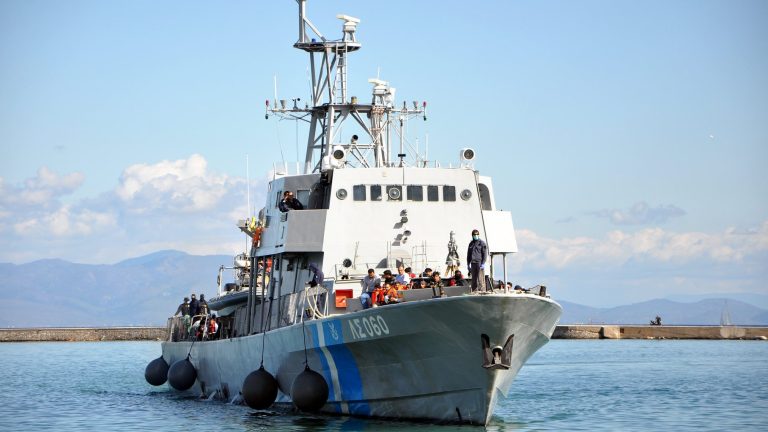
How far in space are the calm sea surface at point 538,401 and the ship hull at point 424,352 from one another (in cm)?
47

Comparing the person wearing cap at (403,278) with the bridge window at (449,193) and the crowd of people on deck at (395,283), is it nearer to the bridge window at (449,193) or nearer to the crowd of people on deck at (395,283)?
the crowd of people on deck at (395,283)

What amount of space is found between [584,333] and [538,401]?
56.0 m

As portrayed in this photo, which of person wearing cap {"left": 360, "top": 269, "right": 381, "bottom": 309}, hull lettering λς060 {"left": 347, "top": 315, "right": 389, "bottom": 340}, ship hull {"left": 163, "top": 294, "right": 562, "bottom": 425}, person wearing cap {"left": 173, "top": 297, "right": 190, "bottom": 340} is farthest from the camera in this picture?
person wearing cap {"left": 173, "top": 297, "right": 190, "bottom": 340}

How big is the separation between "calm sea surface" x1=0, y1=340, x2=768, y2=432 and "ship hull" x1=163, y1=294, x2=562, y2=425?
0.47 metres

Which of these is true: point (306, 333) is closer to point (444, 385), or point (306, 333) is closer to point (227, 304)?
point (444, 385)

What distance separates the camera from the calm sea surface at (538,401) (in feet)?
90.5

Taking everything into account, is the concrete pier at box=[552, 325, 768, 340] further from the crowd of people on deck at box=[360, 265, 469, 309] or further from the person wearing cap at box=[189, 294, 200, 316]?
the crowd of people on deck at box=[360, 265, 469, 309]

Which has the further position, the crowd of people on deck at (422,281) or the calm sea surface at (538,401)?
the calm sea surface at (538,401)

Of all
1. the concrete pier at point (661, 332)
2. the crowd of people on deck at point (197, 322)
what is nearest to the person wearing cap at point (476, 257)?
the crowd of people on deck at point (197, 322)

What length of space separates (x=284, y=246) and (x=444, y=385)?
271 inches

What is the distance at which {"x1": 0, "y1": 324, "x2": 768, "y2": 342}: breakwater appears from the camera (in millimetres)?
84938

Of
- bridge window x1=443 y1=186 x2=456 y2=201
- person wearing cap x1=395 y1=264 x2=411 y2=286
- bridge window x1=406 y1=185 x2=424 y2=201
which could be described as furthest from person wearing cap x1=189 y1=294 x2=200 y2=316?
person wearing cap x1=395 y1=264 x2=411 y2=286

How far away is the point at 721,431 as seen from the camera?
26.4 m

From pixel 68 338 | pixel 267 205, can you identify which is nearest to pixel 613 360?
pixel 267 205
